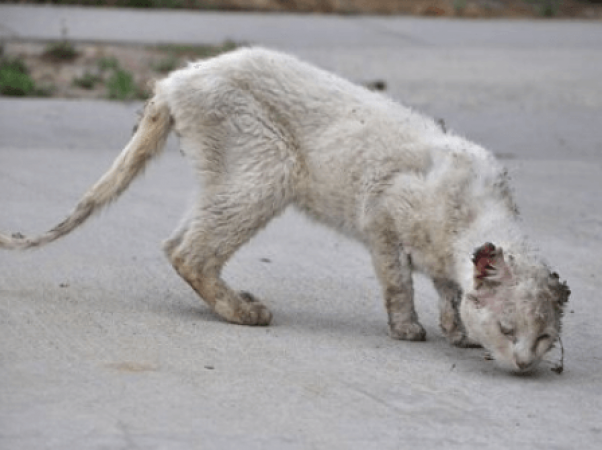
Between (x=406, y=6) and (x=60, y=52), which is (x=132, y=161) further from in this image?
(x=406, y=6)

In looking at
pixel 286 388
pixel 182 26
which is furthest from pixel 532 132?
pixel 286 388

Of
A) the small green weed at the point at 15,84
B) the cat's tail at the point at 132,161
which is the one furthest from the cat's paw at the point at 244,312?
the small green weed at the point at 15,84

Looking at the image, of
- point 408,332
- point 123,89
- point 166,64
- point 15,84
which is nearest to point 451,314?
point 408,332

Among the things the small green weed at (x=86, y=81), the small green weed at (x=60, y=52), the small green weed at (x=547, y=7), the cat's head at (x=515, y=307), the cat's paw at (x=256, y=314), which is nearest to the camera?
the cat's head at (x=515, y=307)

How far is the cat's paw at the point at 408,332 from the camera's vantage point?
6066 mm

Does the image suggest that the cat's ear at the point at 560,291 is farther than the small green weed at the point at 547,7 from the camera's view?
No

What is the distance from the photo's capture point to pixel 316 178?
635 cm

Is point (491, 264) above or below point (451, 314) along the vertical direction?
above

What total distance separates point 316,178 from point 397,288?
675mm

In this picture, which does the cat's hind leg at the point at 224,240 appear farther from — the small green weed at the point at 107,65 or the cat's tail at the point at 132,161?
the small green weed at the point at 107,65

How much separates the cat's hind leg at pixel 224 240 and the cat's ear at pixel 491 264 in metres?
1.14

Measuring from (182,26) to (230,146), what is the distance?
8.02m

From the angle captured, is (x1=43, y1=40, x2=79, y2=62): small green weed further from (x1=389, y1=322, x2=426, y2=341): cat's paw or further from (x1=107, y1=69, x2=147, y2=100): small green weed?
(x1=389, y1=322, x2=426, y2=341): cat's paw

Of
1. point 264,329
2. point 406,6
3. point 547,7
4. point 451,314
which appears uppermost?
point 547,7
